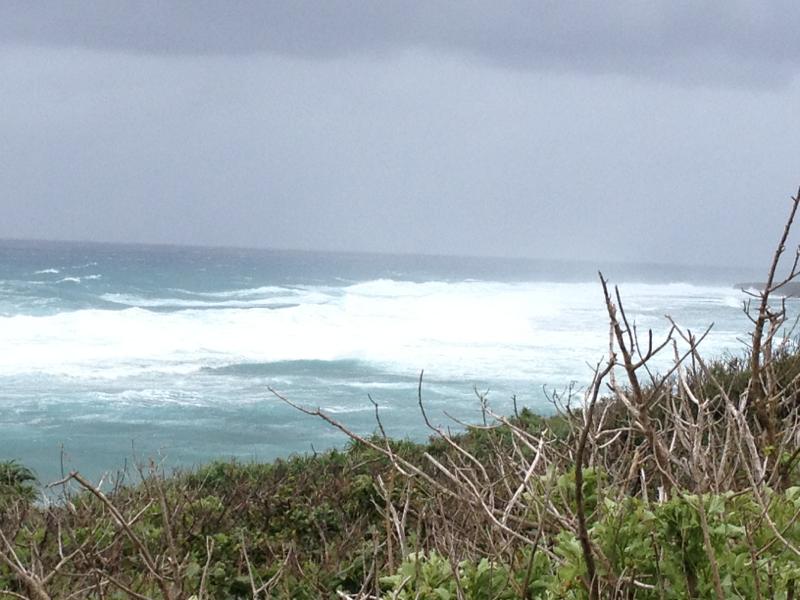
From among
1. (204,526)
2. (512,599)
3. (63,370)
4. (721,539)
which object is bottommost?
(63,370)

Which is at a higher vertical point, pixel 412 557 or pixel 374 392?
pixel 412 557

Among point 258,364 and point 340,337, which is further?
point 340,337

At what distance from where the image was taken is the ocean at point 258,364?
19891 mm

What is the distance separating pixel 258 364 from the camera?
31844 mm

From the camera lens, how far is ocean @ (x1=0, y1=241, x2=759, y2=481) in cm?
1989

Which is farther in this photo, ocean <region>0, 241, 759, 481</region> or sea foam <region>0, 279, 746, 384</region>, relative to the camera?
sea foam <region>0, 279, 746, 384</region>

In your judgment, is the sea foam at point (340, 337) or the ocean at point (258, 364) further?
the sea foam at point (340, 337)

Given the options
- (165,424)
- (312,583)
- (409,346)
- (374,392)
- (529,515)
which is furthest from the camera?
(409,346)

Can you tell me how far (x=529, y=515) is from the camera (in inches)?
104

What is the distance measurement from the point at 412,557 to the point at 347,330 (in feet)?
129

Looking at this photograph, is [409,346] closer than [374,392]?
No

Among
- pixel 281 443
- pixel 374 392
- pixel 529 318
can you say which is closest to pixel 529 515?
pixel 281 443

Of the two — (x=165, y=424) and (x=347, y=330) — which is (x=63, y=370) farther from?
(x=347, y=330)

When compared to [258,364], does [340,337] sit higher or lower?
higher
